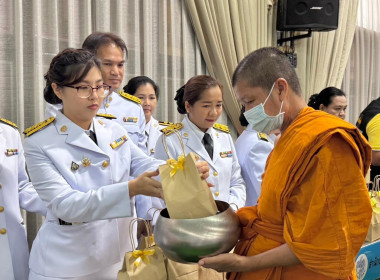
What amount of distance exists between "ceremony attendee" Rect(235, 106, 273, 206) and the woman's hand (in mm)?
998

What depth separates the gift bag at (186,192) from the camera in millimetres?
1124

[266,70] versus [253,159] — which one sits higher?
[266,70]

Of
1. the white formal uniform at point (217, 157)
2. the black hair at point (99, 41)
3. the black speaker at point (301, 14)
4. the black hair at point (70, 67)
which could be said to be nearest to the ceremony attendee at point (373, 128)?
the white formal uniform at point (217, 157)

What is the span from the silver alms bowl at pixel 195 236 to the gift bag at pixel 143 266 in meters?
0.21

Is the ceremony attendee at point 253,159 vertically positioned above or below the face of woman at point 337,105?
below

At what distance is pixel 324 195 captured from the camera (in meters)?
1.02

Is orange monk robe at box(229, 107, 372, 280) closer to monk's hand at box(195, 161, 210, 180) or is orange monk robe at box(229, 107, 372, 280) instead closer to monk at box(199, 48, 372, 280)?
monk at box(199, 48, 372, 280)

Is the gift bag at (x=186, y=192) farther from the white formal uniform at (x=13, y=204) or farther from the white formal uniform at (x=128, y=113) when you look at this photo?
the white formal uniform at (x=128, y=113)

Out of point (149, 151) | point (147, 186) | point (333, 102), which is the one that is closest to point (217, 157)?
point (149, 151)

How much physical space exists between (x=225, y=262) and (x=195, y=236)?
0.12 m

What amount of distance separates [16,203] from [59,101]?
0.46m

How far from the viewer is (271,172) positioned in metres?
1.14

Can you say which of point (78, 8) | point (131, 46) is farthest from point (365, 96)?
point (78, 8)

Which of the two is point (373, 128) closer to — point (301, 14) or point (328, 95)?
point (328, 95)
